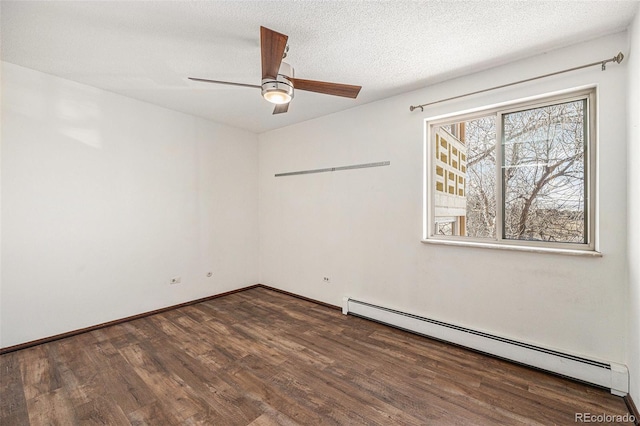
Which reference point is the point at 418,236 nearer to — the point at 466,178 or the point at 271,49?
the point at 466,178

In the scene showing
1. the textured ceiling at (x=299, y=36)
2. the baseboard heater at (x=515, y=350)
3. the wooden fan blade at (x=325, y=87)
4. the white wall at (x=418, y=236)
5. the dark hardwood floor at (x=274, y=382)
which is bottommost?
the dark hardwood floor at (x=274, y=382)

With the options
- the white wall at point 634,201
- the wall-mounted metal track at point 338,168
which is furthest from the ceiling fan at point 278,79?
the white wall at point 634,201

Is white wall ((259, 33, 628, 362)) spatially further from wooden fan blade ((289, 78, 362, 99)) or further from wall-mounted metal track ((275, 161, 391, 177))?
wooden fan blade ((289, 78, 362, 99))

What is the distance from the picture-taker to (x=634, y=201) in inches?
71.7

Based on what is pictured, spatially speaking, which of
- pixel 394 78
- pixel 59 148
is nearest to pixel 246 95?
pixel 394 78

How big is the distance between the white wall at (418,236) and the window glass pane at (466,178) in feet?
0.77

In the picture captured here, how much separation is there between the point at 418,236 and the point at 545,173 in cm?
125

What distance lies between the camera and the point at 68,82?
2.88m

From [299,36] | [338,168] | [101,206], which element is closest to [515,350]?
[338,168]

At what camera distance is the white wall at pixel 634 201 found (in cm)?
176

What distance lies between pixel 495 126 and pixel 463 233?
1.10 m

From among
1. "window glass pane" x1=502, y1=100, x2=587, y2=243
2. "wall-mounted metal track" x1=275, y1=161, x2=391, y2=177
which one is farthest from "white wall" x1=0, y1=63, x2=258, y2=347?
"window glass pane" x1=502, y1=100, x2=587, y2=243

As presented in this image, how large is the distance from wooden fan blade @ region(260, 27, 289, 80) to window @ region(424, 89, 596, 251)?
1928 mm

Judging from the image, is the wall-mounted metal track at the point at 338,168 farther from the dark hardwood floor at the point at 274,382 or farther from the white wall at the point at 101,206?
the dark hardwood floor at the point at 274,382
